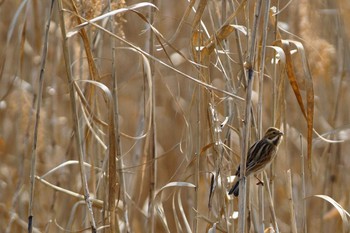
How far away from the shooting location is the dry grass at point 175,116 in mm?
2062

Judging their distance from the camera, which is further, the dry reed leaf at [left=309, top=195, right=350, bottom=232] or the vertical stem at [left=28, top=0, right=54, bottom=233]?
the dry reed leaf at [left=309, top=195, right=350, bottom=232]

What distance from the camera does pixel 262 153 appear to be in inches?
83.6

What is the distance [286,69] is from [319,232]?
1.43 m

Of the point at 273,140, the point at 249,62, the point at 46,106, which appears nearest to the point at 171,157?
the point at 46,106

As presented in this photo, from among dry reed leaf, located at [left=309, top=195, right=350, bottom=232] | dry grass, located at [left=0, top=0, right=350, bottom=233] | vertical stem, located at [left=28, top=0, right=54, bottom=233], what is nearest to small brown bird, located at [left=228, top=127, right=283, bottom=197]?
dry grass, located at [left=0, top=0, right=350, bottom=233]

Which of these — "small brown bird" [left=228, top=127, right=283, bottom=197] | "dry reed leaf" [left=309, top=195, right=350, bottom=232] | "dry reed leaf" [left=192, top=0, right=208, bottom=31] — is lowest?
"dry reed leaf" [left=309, top=195, right=350, bottom=232]

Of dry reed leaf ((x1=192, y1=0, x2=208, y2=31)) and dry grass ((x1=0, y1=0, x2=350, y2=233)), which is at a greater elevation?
dry reed leaf ((x1=192, y1=0, x2=208, y2=31))

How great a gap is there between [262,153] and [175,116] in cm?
86

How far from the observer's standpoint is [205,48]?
212 centimetres

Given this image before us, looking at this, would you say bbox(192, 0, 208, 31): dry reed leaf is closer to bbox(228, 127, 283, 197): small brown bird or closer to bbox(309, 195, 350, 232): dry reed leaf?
bbox(228, 127, 283, 197): small brown bird

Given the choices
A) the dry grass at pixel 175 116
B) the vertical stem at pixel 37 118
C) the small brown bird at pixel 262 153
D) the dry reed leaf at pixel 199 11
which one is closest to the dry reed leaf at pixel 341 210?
the dry grass at pixel 175 116

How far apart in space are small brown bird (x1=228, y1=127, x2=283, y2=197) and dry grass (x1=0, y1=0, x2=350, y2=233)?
44 millimetres

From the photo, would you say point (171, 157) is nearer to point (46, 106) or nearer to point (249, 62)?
point (46, 106)

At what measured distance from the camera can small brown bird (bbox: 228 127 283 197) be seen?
211 centimetres
